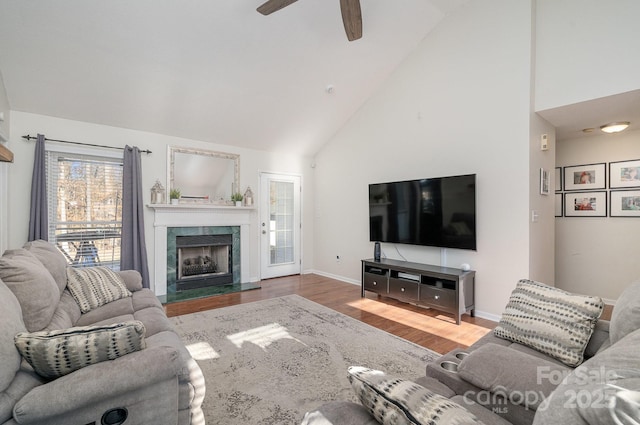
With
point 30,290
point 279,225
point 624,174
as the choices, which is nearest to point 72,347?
point 30,290

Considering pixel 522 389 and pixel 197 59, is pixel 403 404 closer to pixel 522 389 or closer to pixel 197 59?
pixel 522 389

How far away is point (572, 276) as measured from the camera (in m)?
4.20

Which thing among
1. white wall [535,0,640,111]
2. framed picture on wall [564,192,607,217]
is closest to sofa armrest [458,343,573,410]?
white wall [535,0,640,111]

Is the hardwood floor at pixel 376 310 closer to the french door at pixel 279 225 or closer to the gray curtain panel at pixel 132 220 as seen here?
the french door at pixel 279 225

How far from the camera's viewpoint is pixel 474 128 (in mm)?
3631

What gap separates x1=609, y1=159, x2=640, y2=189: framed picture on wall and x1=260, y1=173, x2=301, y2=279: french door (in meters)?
4.76

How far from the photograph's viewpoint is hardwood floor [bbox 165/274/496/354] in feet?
9.81

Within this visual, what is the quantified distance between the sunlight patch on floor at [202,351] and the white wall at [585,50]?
13.5ft

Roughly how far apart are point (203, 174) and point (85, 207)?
1644mm

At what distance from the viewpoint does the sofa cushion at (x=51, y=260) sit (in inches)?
85.8

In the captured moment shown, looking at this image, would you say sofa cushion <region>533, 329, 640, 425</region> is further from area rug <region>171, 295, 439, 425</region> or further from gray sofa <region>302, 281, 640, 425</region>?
area rug <region>171, 295, 439, 425</region>

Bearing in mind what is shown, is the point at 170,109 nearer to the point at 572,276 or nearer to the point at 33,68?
the point at 33,68

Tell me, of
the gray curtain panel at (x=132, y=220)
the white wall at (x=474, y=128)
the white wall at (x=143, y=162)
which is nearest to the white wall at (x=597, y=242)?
the white wall at (x=474, y=128)

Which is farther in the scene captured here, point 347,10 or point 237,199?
point 237,199
